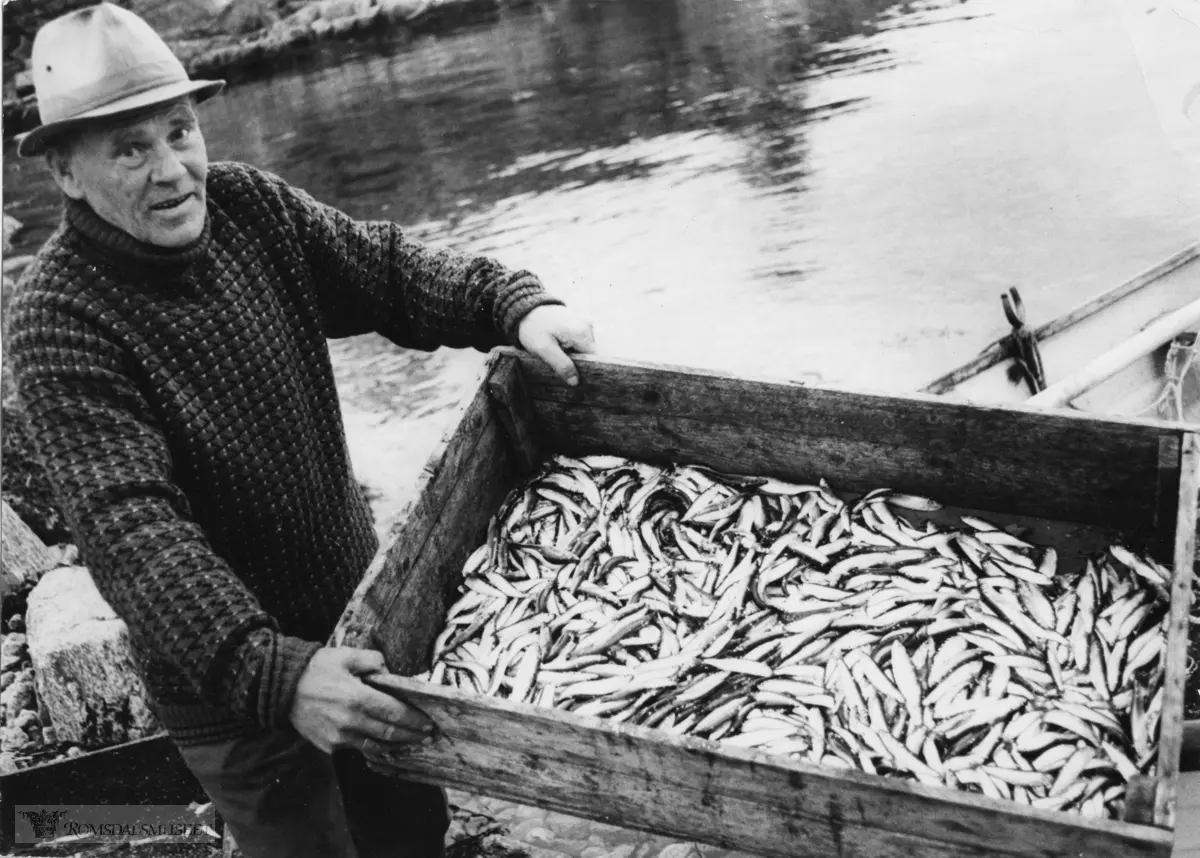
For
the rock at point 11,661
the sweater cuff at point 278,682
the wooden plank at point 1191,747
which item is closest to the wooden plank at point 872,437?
the wooden plank at point 1191,747

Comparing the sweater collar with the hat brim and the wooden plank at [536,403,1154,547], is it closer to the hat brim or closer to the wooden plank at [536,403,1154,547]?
the hat brim

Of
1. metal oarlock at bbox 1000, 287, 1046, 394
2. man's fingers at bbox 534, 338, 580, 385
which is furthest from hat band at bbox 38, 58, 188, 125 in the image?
metal oarlock at bbox 1000, 287, 1046, 394

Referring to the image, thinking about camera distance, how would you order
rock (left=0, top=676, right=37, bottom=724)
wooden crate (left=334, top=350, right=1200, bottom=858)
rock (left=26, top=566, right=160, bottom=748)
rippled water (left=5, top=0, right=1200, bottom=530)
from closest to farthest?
wooden crate (left=334, top=350, right=1200, bottom=858) < rock (left=26, top=566, right=160, bottom=748) < rock (left=0, top=676, right=37, bottom=724) < rippled water (left=5, top=0, right=1200, bottom=530)

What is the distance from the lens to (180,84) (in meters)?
2.48

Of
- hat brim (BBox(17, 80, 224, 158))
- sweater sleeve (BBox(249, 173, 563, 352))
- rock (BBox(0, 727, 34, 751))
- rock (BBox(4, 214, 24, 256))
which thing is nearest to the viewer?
hat brim (BBox(17, 80, 224, 158))

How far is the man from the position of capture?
2.20m

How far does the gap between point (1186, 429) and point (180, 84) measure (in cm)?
270

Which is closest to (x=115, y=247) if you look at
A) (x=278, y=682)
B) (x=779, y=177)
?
(x=278, y=682)

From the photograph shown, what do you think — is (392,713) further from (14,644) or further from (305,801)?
(14,644)

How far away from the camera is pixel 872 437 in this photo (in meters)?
3.05

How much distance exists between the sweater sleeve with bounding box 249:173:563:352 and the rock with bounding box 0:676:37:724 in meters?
3.24

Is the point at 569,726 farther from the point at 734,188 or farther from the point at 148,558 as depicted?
the point at 734,188

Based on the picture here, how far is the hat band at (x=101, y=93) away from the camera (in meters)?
2.33

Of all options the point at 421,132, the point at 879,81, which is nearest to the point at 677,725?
the point at 879,81
